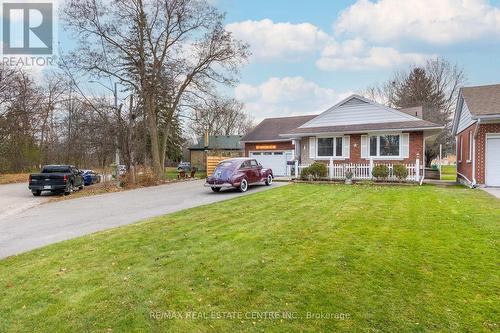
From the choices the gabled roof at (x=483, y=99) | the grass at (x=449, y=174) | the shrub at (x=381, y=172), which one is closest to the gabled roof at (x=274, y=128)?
the grass at (x=449, y=174)

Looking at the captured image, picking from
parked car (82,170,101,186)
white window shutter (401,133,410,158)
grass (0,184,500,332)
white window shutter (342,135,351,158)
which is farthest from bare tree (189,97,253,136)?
grass (0,184,500,332)

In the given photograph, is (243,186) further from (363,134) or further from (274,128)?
(274,128)

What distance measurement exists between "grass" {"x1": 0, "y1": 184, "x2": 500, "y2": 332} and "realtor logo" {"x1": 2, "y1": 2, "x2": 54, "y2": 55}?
13.1 meters

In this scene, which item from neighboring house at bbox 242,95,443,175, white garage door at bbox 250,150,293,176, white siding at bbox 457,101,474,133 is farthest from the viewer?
white garage door at bbox 250,150,293,176

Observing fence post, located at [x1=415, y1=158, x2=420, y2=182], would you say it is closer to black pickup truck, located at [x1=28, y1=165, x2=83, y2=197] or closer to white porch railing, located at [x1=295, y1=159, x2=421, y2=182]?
white porch railing, located at [x1=295, y1=159, x2=421, y2=182]

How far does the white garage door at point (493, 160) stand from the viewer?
14.7 metres

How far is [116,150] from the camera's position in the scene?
22656 mm

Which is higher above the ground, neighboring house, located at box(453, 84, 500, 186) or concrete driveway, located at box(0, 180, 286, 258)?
neighboring house, located at box(453, 84, 500, 186)

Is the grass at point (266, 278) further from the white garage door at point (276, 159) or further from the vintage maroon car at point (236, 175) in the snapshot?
the white garage door at point (276, 159)

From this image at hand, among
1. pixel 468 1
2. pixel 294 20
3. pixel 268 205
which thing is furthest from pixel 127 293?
pixel 468 1

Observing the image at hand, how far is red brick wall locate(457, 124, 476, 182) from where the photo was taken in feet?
53.8

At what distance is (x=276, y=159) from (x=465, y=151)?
14.8m

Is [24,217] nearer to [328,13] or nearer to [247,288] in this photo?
[247,288]

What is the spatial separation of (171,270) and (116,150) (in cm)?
1982
